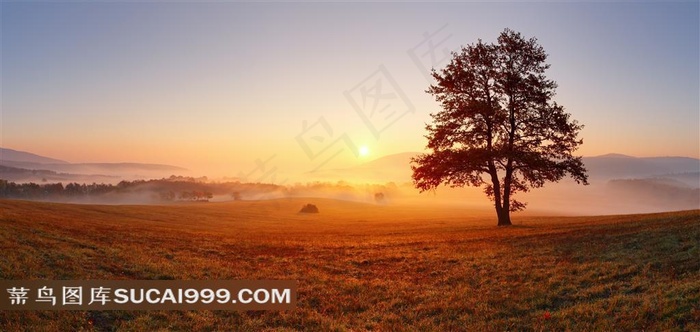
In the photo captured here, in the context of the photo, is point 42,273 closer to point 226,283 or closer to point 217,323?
point 226,283

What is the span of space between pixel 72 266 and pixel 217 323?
8209 millimetres

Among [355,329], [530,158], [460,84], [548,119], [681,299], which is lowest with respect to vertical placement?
[355,329]

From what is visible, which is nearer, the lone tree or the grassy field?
the grassy field

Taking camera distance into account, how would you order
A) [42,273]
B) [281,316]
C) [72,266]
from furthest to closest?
[72,266] < [42,273] < [281,316]

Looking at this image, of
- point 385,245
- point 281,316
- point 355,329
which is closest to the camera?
point 355,329

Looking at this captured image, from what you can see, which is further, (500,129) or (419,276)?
(500,129)

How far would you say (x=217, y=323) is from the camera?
11.8 metres

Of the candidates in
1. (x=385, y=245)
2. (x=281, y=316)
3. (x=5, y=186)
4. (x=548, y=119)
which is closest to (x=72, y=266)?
(x=281, y=316)

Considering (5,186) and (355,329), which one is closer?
(355,329)

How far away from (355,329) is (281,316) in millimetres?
2570

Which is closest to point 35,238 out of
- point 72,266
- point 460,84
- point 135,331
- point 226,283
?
point 72,266

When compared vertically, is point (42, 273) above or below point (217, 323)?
above

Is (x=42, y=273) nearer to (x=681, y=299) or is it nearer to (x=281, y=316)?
(x=281, y=316)

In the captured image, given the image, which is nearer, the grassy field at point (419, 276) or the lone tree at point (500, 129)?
the grassy field at point (419, 276)
